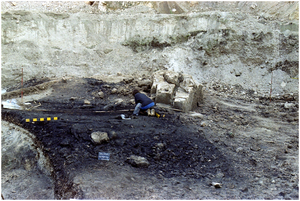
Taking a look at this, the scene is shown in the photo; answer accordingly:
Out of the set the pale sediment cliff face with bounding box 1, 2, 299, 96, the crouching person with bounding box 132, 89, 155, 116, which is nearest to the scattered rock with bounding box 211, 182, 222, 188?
the crouching person with bounding box 132, 89, 155, 116

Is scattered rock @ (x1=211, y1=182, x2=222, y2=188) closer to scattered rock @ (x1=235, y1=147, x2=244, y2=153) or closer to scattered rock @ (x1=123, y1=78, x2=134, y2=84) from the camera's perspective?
scattered rock @ (x1=235, y1=147, x2=244, y2=153)

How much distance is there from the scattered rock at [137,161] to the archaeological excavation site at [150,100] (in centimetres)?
2

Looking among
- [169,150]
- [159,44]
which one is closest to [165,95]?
[169,150]

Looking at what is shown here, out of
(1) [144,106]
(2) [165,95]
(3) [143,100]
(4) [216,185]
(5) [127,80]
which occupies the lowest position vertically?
(4) [216,185]

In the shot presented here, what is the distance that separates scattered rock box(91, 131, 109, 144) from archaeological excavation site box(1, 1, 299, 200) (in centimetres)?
3

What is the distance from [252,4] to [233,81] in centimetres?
489

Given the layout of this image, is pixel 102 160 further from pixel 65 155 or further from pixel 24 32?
pixel 24 32

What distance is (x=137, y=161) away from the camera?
5082 mm

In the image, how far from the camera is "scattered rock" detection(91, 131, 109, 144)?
5543 mm

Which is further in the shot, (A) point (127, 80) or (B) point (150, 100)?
(A) point (127, 80)

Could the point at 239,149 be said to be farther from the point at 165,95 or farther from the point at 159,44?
the point at 159,44

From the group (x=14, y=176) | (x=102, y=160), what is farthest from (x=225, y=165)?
(x=14, y=176)

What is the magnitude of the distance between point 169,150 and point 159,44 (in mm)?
9115

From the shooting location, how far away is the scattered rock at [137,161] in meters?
5.05
